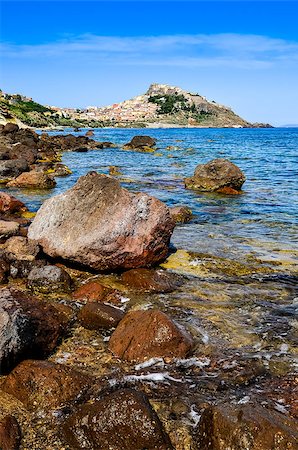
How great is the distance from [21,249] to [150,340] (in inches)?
170

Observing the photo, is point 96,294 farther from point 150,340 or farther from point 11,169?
point 11,169

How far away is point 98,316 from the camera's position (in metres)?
6.27

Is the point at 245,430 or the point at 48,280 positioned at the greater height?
the point at 245,430

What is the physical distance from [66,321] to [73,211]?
3294mm

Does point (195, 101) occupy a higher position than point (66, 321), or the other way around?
point (195, 101)

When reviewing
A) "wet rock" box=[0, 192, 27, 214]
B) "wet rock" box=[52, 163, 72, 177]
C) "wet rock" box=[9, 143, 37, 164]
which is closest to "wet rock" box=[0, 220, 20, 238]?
"wet rock" box=[0, 192, 27, 214]

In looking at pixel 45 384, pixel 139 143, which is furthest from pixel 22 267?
pixel 139 143

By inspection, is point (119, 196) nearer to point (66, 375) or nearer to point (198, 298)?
point (198, 298)

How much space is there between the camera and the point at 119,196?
8945 millimetres

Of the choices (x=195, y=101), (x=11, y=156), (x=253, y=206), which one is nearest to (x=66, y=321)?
(x=253, y=206)

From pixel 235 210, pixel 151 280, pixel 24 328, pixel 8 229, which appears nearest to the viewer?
pixel 24 328

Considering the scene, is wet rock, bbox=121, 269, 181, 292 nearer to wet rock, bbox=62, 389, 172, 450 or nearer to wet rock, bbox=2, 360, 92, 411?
wet rock, bbox=2, 360, 92, 411

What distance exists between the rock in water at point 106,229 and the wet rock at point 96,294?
95 cm

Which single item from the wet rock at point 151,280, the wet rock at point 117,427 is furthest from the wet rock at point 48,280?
the wet rock at point 117,427
